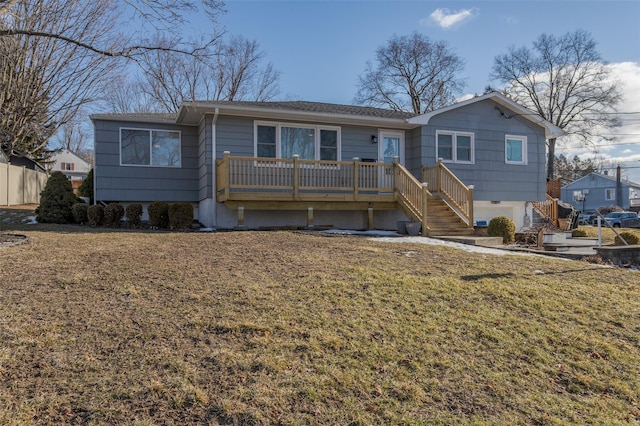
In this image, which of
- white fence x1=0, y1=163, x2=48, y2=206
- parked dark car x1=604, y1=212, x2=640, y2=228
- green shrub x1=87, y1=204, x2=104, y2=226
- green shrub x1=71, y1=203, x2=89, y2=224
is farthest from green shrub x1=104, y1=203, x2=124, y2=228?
parked dark car x1=604, y1=212, x2=640, y2=228

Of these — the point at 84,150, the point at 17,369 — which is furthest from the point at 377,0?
the point at 84,150

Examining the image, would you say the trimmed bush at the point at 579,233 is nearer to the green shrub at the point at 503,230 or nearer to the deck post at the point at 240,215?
the green shrub at the point at 503,230

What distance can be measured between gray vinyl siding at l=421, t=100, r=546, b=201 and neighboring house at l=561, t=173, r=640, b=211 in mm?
40010

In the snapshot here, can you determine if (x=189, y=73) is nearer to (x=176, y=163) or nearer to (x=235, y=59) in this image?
(x=235, y=59)

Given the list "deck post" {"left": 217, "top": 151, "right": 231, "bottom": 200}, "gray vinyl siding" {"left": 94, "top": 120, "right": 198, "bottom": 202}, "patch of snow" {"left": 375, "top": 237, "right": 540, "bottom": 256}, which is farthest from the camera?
"gray vinyl siding" {"left": 94, "top": 120, "right": 198, "bottom": 202}

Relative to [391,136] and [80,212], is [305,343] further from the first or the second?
[391,136]

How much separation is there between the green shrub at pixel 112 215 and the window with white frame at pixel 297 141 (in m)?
4.00

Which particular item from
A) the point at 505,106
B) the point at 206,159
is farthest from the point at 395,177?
the point at 505,106

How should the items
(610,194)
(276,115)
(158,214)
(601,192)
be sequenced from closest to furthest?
(158,214), (276,115), (610,194), (601,192)

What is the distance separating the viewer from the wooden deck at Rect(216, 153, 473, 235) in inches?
436

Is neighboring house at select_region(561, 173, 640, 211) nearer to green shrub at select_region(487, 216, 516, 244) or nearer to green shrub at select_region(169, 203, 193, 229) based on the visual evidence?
green shrub at select_region(487, 216, 516, 244)

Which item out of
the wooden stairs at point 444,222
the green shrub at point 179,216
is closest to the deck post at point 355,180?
the wooden stairs at point 444,222

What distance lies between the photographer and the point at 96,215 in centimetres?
1148

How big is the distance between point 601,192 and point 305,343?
5870 cm
